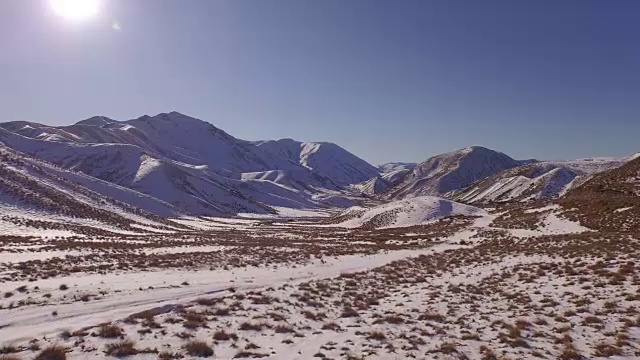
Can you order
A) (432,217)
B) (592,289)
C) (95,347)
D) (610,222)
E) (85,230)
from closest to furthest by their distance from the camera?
(95,347)
(592,289)
(610,222)
(85,230)
(432,217)

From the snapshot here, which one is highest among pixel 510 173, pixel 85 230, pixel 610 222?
pixel 510 173

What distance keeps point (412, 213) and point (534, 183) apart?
86356 mm

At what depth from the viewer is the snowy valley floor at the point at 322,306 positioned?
1115cm

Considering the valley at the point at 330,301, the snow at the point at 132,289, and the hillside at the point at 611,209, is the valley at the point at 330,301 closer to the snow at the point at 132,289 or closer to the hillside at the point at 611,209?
the snow at the point at 132,289

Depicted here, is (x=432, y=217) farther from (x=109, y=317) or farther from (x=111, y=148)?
(x=111, y=148)

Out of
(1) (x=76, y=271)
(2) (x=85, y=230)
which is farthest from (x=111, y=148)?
(1) (x=76, y=271)

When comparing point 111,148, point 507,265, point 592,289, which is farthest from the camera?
point 111,148

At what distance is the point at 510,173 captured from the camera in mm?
189250

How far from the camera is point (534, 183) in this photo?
148m

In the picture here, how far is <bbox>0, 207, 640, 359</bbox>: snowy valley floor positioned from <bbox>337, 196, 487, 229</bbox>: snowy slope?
167 feet

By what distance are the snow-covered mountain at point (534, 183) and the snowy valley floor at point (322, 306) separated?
367ft

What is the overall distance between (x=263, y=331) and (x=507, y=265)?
1887 centimetres

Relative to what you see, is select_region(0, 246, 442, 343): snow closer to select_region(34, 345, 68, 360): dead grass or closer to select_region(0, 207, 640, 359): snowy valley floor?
select_region(0, 207, 640, 359): snowy valley floor

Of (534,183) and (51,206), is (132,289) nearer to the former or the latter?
(51,206)
